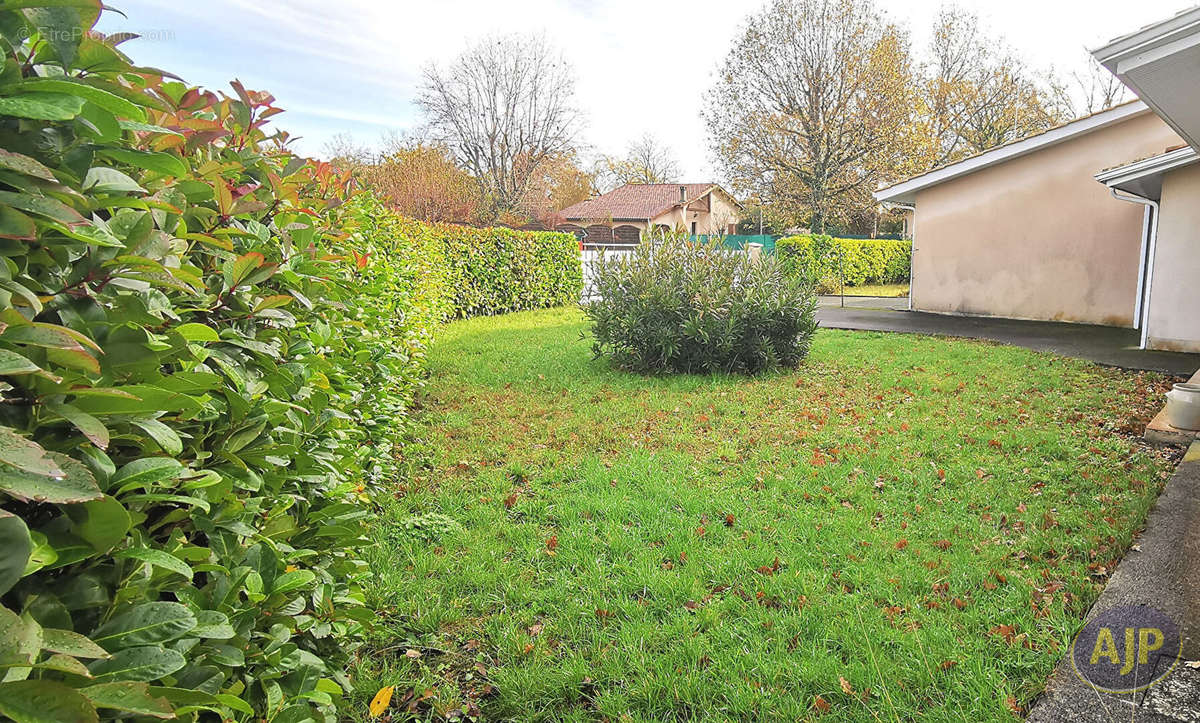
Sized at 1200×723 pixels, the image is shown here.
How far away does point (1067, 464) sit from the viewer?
486 cm

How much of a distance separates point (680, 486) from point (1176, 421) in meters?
4.30

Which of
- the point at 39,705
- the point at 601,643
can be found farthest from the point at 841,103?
→ the point at 39,705

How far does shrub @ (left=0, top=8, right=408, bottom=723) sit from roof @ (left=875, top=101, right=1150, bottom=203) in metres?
14.5

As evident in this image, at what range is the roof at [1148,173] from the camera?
8.76 metres

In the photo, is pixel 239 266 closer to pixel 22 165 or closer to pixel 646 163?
pixel 22 165

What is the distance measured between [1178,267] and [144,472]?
12187 millimetres

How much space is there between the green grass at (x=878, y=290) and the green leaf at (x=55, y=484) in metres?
23.8

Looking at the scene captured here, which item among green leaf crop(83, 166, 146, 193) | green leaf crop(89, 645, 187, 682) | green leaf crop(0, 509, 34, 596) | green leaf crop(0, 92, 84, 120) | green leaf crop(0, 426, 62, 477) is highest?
green leaf crop(0, 92, 84, 120)

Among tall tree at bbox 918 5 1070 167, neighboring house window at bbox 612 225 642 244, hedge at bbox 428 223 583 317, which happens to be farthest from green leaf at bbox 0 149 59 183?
neighboring house window at bbox 612 225 642 244

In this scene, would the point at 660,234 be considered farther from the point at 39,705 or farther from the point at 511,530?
the point at 39,705

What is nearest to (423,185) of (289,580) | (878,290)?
(878,290)

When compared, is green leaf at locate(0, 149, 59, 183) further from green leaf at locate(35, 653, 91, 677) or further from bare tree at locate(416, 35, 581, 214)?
bare tree at locate(416, 35, 581, 214)

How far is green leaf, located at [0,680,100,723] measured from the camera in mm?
664

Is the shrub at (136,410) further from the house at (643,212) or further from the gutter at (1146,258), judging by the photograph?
the house at (643,212)
